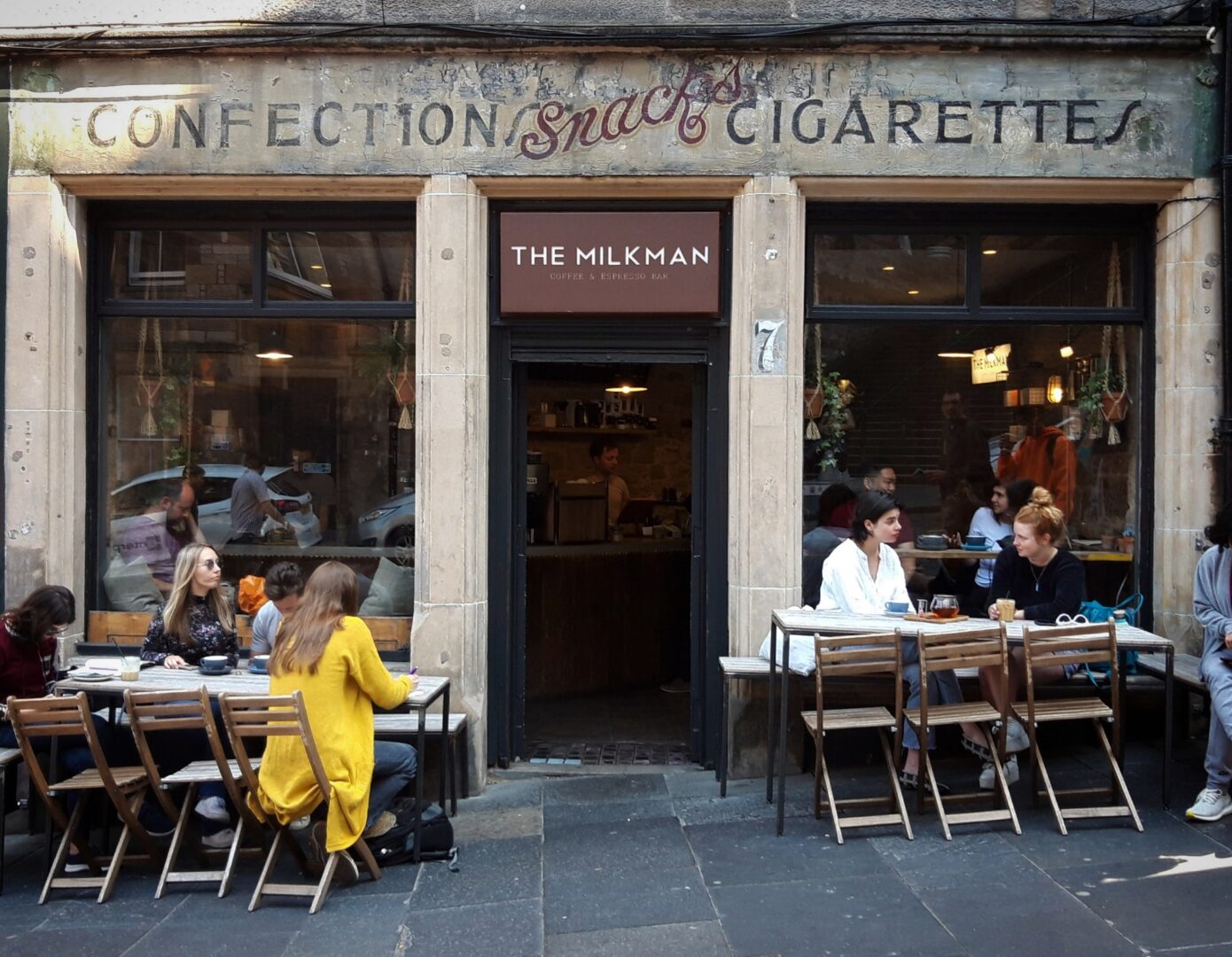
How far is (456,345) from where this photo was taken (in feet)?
23.0

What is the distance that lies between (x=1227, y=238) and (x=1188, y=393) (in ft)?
3.19

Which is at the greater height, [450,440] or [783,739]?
[450,440]

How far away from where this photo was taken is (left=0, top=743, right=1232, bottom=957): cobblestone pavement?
4699mm

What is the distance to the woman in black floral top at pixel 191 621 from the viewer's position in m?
6.40

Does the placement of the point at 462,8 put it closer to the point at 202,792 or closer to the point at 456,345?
the point at 456,345

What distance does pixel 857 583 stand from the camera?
6750mm

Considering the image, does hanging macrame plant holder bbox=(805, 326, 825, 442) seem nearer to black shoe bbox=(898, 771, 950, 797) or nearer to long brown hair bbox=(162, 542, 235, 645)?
black shoe bbox=(898, 771, 950, 797)

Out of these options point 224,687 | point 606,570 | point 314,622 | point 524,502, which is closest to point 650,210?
point 524,502

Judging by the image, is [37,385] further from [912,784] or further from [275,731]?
[912,784]

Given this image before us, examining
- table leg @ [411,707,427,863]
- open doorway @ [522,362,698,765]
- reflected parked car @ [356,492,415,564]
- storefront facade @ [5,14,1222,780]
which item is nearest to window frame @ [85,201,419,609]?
storefront facade @ [5,14,1222,780]

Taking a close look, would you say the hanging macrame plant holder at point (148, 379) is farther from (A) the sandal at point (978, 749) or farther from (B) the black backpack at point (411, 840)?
(A) the sandal at point (978, 749)

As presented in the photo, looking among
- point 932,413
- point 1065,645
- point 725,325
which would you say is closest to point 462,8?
point 725,325

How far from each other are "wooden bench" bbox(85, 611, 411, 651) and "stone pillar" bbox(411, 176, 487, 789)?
1.20ft

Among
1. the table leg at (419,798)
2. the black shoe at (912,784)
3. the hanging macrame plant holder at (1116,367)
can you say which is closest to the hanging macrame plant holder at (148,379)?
the table leg at (419,798)
